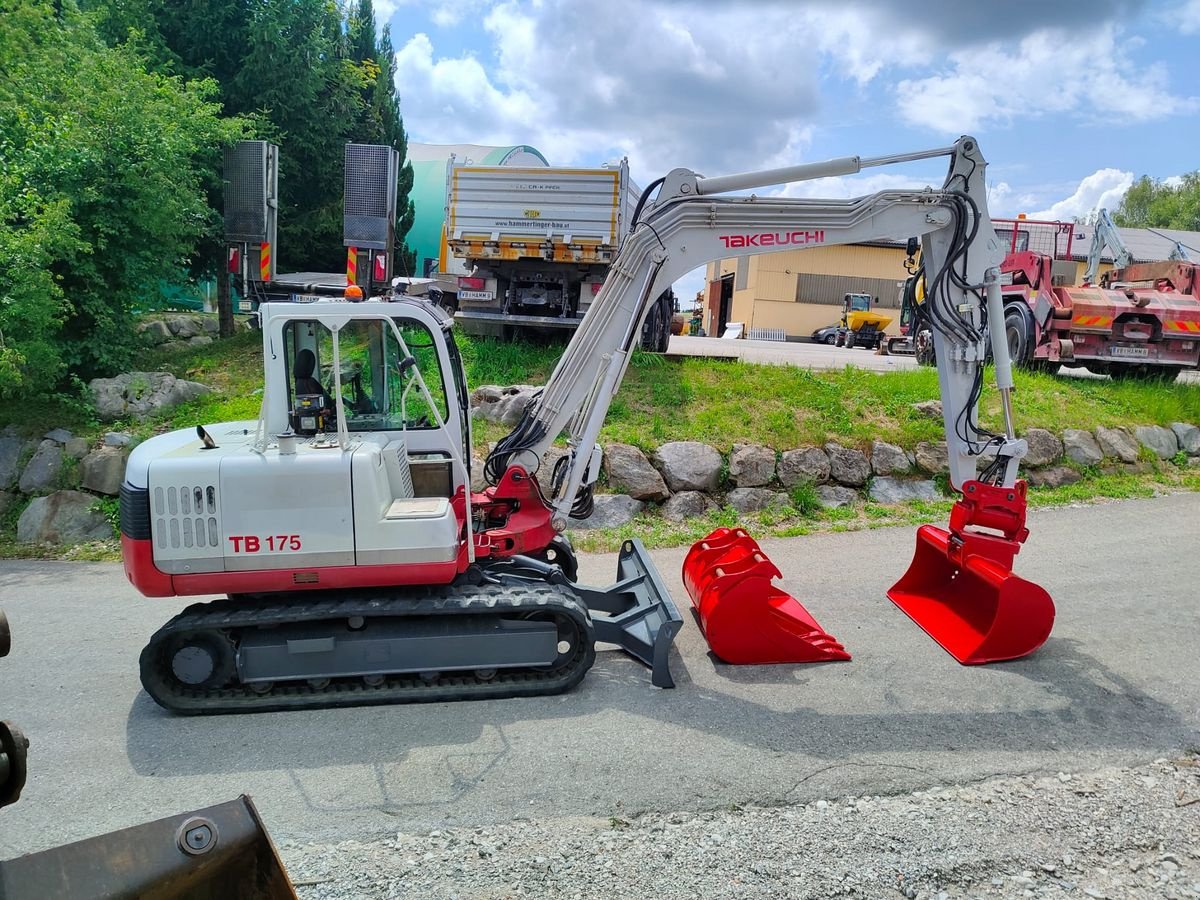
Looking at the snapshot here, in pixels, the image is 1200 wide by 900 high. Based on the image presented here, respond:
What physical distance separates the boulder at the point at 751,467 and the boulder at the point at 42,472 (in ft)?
24.9

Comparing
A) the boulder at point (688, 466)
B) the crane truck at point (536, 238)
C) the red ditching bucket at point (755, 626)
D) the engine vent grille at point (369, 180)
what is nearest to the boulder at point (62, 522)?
the engine vent grille at point (369, 180)

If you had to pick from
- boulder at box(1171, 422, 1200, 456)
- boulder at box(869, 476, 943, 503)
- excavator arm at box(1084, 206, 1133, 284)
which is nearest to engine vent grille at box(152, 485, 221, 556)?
boulder at box(869, 476, 943, 503)

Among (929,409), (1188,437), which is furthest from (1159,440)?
(929,409)

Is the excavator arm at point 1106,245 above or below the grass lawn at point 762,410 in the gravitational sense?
above

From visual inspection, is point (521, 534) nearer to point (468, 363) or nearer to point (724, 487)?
point (724, 487)

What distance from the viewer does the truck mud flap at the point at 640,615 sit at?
4.79 meters

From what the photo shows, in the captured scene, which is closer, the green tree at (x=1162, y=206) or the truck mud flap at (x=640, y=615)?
the truck mud flap at (x=640, y=615)

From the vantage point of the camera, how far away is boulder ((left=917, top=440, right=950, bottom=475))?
9.65 m

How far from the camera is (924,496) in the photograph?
31.0 feet

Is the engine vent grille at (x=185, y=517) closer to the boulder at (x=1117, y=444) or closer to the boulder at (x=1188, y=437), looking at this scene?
the boulder at (x=1117, y=444)

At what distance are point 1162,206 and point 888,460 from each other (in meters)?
60.3

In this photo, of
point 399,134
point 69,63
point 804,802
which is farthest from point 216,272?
point 804,802

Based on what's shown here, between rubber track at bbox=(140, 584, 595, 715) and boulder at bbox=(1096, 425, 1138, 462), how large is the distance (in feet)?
28.9

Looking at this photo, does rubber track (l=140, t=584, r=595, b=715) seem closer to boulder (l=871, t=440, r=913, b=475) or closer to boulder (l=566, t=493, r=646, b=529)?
boulder (l=566, t=493, r=646, b=529)
